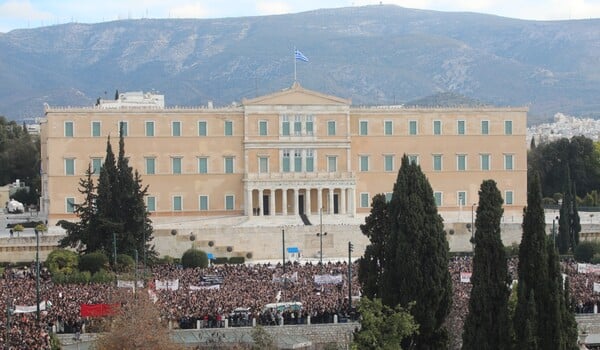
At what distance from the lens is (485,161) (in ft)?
225

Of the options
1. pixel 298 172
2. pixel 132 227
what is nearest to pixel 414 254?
pixel 132 227

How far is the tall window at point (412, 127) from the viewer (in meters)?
68.2

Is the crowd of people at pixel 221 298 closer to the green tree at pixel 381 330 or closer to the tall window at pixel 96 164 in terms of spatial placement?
the green tree at pixel 381 330

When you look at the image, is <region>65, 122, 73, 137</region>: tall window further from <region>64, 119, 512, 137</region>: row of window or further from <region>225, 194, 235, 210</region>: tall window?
<region>225, 194, 235, 210</region>: tall window

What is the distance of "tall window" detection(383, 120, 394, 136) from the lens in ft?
223

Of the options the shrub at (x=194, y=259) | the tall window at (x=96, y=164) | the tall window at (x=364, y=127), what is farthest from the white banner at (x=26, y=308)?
the tall window at (x=364, y=127)

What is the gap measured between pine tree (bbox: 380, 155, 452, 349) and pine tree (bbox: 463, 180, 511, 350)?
2.04 metres

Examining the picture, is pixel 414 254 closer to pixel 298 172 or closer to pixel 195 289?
pixel 195 289

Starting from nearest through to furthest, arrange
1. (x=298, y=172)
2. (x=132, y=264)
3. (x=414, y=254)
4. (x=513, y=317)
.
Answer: (x=513, y=317)
(x=414, y=254)
(x=132, y=264)
(x=298, y=172)

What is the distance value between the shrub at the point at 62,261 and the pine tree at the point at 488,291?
23.3 m

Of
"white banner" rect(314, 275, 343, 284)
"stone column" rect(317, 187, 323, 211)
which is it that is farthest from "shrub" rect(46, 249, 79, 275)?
"stone column" rect(317, 187, 323, 211)

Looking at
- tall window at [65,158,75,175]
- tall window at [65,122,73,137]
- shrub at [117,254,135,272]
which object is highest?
tall window at [65,122,73,137]

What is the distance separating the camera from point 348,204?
2643 inches

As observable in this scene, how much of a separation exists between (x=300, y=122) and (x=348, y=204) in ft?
15.6
